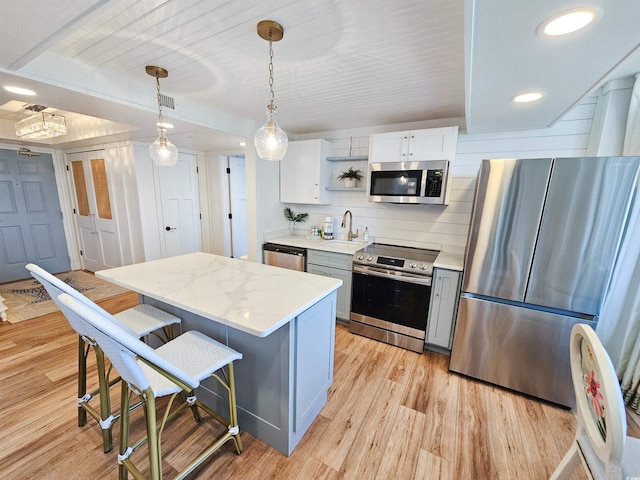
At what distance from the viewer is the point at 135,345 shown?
0.88 metres

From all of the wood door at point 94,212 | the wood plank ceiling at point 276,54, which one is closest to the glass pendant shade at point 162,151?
the wood plank ceiling at point 276,54

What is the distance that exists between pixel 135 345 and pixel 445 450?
183cm

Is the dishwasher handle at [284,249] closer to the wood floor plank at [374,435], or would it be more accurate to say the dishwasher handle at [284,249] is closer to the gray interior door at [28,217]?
the wood floor plank at [374,435]

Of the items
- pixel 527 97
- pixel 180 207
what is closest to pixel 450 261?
pixel 527 97

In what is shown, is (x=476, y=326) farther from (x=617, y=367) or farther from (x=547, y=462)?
(x=617, y=367)

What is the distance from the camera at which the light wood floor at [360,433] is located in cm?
143

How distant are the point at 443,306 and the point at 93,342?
2.57 metres

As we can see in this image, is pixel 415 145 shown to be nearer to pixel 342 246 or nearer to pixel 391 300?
pixel 342 246

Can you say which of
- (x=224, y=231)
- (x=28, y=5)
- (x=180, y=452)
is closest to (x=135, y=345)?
(x=180, y=452)

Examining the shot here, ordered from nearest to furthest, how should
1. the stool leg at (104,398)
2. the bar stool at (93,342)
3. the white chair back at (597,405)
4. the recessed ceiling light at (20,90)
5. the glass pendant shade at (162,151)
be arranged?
the white chair back at (597,405) < the bar stool at (93,342) < the stool leg at (104,398) < the recessed ceiling light at (20,90) < the glass pendant shade at (162,151)

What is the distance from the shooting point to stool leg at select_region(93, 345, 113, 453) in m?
1.37

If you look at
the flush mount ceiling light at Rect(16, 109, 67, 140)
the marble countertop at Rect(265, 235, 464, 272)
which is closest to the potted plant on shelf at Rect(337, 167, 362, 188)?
the marble countertop at Rect(265, 235, 464, 272)

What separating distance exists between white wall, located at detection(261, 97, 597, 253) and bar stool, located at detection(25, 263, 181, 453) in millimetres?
1905

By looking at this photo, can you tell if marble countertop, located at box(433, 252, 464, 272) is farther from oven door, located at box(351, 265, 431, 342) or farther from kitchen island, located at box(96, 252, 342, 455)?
kitchen island, located at box(96, 252, 342, 455)
